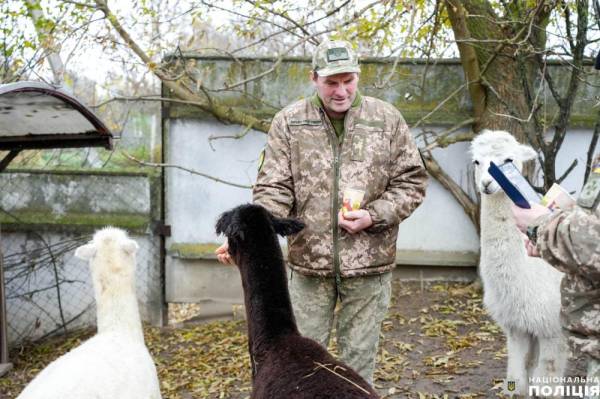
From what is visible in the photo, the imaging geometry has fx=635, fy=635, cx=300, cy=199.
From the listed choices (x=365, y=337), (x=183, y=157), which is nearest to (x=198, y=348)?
(x=183, y=157)

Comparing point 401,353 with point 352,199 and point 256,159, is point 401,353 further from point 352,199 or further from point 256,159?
point 352,199

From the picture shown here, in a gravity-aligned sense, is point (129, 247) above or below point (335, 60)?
below

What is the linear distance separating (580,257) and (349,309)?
1641mm

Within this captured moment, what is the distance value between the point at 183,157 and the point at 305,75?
174cm

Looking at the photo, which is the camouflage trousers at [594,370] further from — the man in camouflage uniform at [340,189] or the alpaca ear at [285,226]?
the alpaca ear at [285,226]

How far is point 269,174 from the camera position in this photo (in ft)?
12.1

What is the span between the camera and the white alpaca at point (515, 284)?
4445mm

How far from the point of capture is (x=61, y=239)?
7340mm

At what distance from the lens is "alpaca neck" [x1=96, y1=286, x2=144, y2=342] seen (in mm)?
4238

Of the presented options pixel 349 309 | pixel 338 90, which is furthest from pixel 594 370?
pixel 338 90

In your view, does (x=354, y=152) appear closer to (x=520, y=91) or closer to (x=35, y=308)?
(x=520, y=91)

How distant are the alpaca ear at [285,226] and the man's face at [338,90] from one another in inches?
30.7

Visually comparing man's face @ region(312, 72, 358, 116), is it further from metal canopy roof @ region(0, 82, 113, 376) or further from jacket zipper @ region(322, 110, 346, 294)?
metal canopy roof @ region(0, 82, 113, 376)
